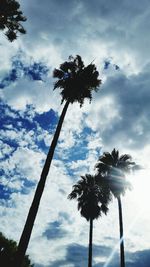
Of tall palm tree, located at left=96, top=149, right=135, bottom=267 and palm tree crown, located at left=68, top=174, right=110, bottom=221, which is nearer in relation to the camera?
tall palm tree, located at left=96, top=149, right=135, bottom=267

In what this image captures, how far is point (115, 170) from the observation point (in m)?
29.2

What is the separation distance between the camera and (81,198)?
34.9 metres

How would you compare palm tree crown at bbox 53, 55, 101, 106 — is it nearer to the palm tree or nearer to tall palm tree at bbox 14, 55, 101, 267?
tall palm tree at bbox 14, 55, 101, 267

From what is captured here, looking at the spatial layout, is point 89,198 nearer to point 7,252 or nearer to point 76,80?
point 7,252

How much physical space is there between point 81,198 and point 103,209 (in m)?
3.16

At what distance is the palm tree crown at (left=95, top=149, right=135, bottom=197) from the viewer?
28328 millimetres

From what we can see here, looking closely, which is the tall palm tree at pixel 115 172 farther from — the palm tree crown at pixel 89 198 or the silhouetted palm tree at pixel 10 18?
the silhouetted palm tree at pixel 10 18

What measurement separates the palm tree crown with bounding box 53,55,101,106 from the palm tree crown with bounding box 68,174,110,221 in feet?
47.3

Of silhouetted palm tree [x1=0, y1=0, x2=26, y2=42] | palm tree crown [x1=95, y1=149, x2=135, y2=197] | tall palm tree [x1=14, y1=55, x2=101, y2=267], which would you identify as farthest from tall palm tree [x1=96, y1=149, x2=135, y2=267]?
silhouetted palm tree [x1=0, y1=0, x2=26, y2=42]

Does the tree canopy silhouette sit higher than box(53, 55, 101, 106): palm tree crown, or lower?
lower

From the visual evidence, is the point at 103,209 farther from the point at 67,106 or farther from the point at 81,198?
the point at 67,106

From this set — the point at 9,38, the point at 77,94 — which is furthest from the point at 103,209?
the point at 9,38

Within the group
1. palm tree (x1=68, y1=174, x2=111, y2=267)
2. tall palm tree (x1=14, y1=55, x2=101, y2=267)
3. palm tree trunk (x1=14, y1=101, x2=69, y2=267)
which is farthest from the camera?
palm tree (x1=68, y1=174, x2=111, y2=267)

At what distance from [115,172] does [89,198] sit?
6952mm
